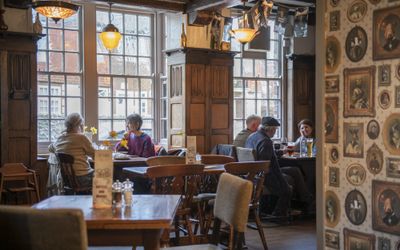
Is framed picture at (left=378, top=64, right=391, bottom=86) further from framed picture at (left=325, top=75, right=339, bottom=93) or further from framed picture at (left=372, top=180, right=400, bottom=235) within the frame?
framed picture at (left=372, top=180, right=400, bottom=235)

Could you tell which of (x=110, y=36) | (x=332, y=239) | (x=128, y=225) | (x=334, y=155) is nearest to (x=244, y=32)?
(x=110, y=36)

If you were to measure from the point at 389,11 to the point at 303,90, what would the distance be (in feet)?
20.5

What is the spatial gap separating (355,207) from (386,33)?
120 cm

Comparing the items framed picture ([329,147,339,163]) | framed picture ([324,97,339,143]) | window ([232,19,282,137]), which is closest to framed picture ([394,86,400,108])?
framed picture ([324,97,339,143])

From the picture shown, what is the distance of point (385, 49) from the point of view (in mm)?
3369

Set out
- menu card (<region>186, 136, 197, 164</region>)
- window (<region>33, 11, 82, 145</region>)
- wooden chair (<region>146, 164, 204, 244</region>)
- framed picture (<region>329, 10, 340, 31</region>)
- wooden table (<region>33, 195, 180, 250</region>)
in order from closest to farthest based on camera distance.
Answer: wooden table (<region>33, 195, 180, 250</region>) < framed picture (<region>329, 10, 340, 31</region>) < wooden chair (<region>146, 164, 204, 244</region>) < menu card (<region>186, 136, 197, 164</region>) < window (<region>33, 11, 82, 145</region>)

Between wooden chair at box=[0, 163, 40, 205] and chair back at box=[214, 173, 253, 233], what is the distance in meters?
3.98

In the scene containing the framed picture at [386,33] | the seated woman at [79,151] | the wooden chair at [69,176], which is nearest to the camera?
the framed picture at [386,33]

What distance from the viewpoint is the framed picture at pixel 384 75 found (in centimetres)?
336

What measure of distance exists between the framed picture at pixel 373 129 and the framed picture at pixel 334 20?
0.73 meters

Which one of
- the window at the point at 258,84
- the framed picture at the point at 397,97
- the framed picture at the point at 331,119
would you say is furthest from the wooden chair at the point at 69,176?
the window at the point at 258,84

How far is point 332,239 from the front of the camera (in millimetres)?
3830

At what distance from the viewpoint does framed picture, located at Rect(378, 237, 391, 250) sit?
134 inches

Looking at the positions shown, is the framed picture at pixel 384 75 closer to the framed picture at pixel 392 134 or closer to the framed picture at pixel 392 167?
the framed picture at pixel 392 134
